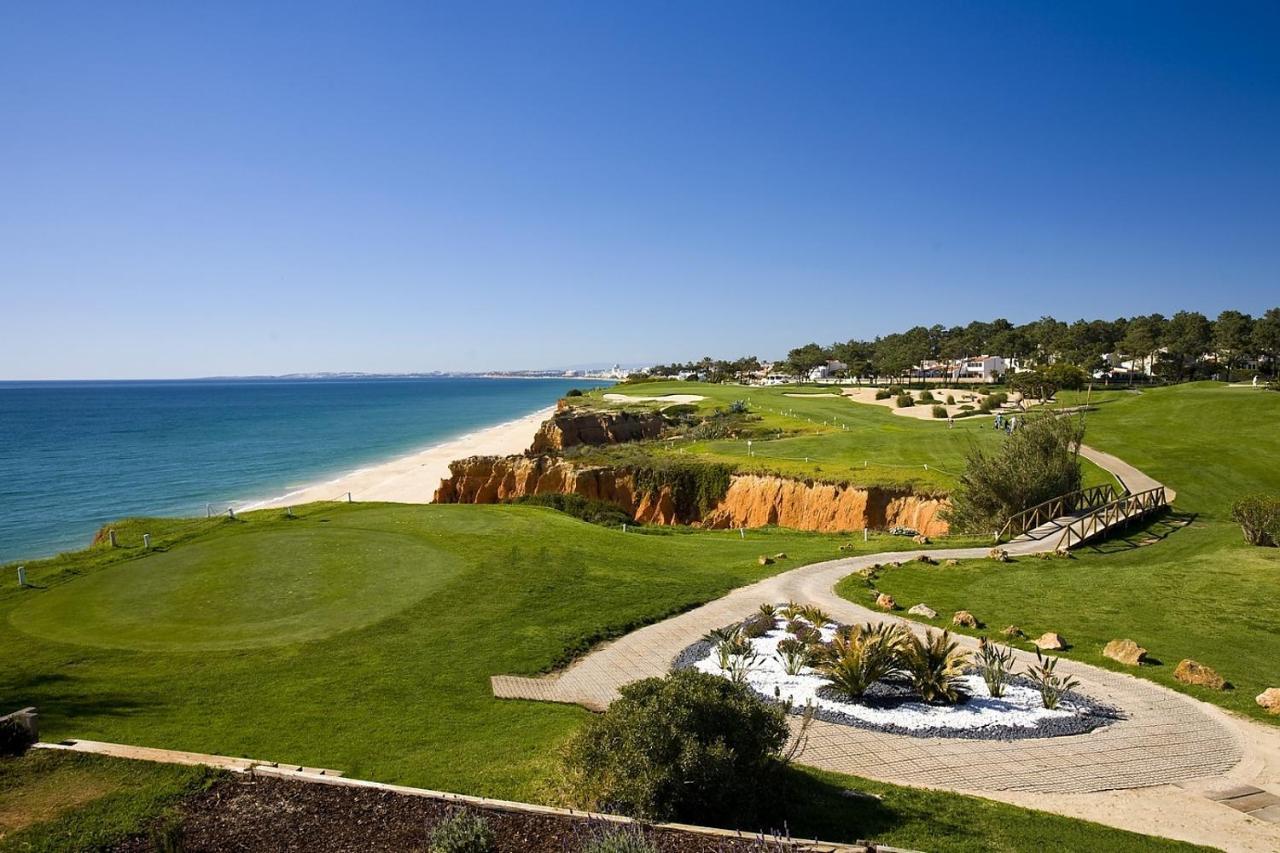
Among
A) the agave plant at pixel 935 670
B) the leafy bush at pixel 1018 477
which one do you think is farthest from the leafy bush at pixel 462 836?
the leafy bush at pixel 1018 477

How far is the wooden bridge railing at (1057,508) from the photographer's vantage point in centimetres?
2509

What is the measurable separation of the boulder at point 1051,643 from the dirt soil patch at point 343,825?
10397 millimetres

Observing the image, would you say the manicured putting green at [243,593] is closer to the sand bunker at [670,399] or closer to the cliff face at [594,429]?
the cliff face at [594,429]

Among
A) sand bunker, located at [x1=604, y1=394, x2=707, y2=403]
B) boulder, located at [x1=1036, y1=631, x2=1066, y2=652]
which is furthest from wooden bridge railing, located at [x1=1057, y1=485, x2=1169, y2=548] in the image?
sand bunker, located at [x1=604, y1=394, x2=707, y2=403]

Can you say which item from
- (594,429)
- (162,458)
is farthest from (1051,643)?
(162,458)

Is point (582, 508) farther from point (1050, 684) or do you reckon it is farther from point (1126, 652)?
point (1050, 684)

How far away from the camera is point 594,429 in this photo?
64.7m

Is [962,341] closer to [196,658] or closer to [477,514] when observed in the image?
[477,514]

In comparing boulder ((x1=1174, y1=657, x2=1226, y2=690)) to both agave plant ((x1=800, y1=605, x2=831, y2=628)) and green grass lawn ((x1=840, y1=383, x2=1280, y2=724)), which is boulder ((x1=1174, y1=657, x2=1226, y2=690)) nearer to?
→ green grass lawn ((x1=840, y1=383, x2=1280, y2=724))

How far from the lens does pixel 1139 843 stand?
7.62 metres

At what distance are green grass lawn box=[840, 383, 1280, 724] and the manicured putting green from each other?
12679mm

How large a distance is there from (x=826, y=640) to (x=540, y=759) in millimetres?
7557

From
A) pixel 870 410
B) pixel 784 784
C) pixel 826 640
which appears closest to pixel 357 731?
pixel 784 784

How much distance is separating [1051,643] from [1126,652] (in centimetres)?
133
